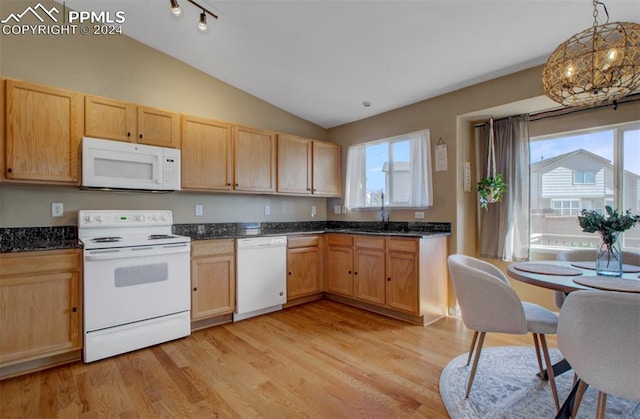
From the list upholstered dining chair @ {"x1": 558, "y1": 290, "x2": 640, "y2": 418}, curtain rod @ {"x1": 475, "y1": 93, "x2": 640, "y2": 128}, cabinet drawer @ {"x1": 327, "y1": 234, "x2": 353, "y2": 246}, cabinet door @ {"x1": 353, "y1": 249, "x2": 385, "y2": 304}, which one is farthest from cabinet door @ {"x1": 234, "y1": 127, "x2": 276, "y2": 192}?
upholstered dining chair @ {"x1": 558, "y1": 290, "x2": 640, "y2": 418}

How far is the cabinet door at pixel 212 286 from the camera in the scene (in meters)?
2.93

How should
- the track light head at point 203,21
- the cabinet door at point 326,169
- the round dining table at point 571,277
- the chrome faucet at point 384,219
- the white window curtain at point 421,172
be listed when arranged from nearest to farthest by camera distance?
the round dining table at point 571,277, the track light head at point 203,21, the white window curtain at point 421,172, the chrome faucet at point 384,219, the cabinet door at point 326,169

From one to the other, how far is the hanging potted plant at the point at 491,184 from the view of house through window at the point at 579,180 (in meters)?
0.39

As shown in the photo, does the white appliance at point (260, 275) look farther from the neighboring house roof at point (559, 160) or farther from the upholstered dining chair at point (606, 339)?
the neighboring house roof at point (559, 160)

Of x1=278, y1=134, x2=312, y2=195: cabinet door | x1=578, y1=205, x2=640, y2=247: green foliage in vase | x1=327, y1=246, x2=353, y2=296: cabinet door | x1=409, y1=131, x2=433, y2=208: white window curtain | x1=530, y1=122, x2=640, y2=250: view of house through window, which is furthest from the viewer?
x1=278, y1=134, x2=312, y2=195: cabinet door

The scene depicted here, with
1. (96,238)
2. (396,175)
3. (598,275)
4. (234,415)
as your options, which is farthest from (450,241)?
(96,238)

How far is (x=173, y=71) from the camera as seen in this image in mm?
3326

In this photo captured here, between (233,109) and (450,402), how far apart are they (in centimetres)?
357

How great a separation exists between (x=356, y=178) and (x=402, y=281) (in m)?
1.72

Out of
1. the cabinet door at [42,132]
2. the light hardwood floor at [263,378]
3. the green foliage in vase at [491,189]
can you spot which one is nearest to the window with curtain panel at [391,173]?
the green foliage in vase at [491,189]

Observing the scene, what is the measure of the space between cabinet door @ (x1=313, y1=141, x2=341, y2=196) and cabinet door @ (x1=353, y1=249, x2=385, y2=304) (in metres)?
1.12

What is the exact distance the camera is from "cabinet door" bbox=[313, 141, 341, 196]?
13.9 feet

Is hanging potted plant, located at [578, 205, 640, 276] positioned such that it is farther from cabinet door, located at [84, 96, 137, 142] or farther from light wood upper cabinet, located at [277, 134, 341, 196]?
cabinet door, located at [84, 96, 137, 142]

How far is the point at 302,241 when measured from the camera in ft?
12.3
